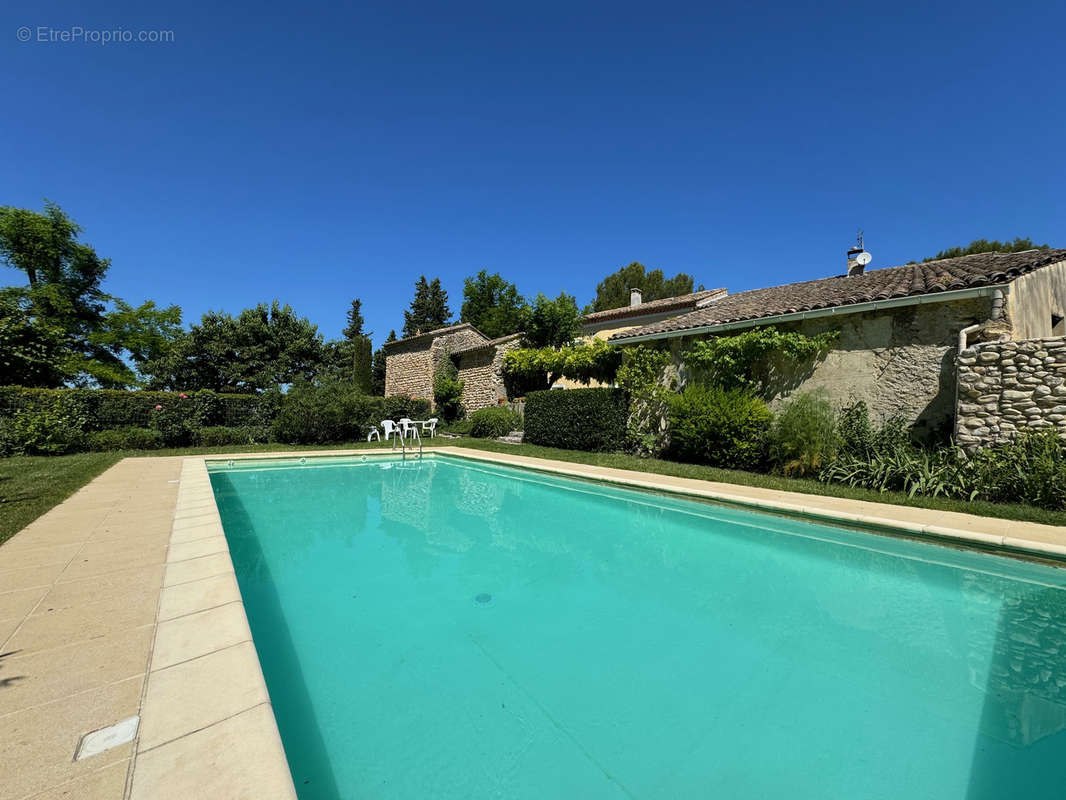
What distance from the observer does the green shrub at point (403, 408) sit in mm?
17422

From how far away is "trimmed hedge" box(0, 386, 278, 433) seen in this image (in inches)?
434

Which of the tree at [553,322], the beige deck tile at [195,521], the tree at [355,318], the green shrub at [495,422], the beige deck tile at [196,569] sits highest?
the tree at [355,318]

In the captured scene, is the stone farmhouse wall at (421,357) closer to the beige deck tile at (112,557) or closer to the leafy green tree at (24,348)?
the leafy green tree at (24,348)

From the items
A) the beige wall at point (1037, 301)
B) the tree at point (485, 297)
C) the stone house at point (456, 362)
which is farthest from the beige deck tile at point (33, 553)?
the tree at point (485, 297)

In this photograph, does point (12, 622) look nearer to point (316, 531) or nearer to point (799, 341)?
point (316, 531)

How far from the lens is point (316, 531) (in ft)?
19.2

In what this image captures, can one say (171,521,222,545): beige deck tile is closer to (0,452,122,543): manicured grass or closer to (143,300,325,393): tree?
(0,452,122,543): manicured grass

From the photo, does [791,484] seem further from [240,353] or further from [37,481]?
[240,353]

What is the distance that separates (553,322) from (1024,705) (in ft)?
63.0

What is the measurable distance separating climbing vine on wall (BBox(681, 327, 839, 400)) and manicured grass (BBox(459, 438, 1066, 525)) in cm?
212

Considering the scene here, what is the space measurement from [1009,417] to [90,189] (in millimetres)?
20991

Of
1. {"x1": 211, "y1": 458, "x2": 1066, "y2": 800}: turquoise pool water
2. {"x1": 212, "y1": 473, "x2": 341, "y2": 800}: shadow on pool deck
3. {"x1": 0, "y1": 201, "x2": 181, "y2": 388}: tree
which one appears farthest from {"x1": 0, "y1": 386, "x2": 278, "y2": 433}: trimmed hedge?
{"x1": 212, "y1": 473, "x2": 341, "y2": 800}: shadow on pool deck

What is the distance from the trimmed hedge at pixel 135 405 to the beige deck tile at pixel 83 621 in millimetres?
12977

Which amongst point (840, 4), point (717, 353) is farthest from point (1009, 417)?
point (840, 4)
